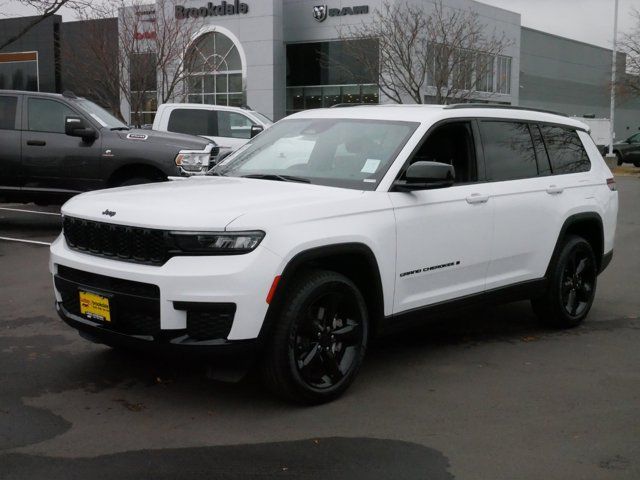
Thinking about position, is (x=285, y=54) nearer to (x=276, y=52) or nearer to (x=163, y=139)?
(x=276, y=52)

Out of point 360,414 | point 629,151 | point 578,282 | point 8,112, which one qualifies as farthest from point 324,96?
point 360,414

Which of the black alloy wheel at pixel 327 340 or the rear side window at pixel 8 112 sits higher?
the rear side window at pixel 8 112

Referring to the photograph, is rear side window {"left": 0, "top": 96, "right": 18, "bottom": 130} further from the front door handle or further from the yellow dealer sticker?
the front door handle

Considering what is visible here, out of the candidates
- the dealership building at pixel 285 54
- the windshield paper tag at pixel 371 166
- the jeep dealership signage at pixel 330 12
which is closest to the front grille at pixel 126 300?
the windshield paper tag at pixel 371 166

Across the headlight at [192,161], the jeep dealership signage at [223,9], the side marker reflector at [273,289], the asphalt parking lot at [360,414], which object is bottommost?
the asphalt parking lot at [360,414]

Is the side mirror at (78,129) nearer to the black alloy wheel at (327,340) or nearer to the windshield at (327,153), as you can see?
the windshield at (327,153)

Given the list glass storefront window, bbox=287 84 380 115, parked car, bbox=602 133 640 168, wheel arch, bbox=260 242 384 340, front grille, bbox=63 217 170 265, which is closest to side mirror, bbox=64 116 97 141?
front grille, bbox=63 217 170 265

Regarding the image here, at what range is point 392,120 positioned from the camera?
5754mm

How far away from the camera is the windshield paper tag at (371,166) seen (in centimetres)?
539

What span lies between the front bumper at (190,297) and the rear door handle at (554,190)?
2981mm

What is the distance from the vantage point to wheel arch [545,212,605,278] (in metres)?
6.70

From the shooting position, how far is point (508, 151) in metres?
6.36

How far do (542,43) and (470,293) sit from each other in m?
64.1

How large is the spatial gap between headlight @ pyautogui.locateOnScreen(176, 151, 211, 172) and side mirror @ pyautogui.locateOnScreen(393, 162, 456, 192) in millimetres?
6246
